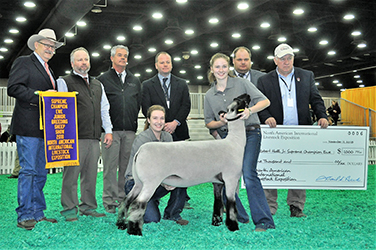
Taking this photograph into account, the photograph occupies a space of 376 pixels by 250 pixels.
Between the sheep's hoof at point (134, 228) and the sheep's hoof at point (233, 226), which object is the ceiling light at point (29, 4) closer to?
the sheep's hoof at point (134, 228)

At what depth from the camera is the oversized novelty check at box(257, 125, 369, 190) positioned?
489 centimetres

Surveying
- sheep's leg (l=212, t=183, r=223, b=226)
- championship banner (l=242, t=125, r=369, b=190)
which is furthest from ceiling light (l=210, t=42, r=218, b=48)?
sheep's leg (l=212, t=183, r=223, b=226)

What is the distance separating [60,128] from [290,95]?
9.87 feet

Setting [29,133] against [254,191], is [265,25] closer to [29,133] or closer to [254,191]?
[254,191]

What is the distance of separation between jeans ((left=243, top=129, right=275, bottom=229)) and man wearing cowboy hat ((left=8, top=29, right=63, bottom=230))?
2.43m

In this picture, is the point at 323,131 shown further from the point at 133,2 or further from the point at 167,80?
the point at 133,2

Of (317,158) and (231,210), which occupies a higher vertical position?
(317,158)

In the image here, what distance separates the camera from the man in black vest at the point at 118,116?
5.19m

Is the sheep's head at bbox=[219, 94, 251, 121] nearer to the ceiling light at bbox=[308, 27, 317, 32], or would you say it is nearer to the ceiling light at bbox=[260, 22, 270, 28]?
the ceiling light at bbox=[260, 22, 270, 28]

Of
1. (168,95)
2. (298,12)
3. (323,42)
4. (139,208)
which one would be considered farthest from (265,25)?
(139,208)

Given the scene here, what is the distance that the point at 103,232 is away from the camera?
3811 millimetres

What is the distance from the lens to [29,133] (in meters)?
4.12

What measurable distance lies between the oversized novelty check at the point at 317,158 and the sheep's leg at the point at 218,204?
1.11m

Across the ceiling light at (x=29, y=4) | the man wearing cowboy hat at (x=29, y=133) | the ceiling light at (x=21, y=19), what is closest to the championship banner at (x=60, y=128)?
the man wearing cowboy hat at (x=29, y=133)
